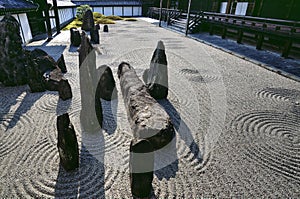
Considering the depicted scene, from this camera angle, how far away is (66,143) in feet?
10.6

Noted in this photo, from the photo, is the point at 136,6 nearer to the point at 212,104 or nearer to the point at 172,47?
the point at 172,47

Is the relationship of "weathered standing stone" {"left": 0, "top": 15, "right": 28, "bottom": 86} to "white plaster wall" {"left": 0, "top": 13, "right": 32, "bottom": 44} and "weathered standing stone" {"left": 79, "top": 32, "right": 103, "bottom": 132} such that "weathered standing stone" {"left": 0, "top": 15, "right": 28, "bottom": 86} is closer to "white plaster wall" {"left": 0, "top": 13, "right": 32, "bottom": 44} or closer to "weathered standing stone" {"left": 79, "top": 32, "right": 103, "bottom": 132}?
"weathered standing stone" {"left": 79, "top": 32, "right": 103, "bottom": 132}

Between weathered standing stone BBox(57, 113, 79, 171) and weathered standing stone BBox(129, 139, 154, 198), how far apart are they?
115 centimetres

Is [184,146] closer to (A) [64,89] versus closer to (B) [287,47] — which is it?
(A) [64,89]

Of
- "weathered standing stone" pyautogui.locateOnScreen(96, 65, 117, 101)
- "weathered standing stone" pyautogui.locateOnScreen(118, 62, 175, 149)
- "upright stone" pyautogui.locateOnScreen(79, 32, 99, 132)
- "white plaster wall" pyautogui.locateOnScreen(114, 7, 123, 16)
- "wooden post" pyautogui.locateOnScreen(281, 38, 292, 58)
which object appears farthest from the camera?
"white plaster wall" pyautogui.locateOnScreen(114, 7, 123, 16)

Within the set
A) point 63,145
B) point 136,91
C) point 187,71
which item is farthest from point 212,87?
point 63,145

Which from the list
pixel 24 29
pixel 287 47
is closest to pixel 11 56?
pixel 24 29

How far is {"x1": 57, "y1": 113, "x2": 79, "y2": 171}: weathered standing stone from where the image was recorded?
10.5 feet

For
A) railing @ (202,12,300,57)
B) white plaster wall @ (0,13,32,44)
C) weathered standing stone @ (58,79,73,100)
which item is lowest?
weathered standing stone @ (58,79,73,100)

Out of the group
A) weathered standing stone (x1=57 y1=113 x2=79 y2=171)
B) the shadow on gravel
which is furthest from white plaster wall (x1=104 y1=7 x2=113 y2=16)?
weathered standing stone (x1=57 y1=113 x2=79 y2=171)

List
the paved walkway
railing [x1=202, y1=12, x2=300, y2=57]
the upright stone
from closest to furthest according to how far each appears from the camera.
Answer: the paved walkway, the upright stone, railing [x1=202, y1=12, x2=300, y2=57]

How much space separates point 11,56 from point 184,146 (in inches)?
253

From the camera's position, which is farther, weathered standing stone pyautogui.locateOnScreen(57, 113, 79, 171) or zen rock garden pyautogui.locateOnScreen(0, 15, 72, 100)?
zen rock garden pyautogui.locateOnScreen(0, 15, 72, 100)

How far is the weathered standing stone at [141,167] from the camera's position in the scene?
2701 mm
